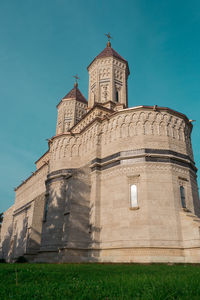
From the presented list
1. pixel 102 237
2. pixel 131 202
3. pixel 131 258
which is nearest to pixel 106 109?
pixel 131 202

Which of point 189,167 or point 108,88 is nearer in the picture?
point 189,167

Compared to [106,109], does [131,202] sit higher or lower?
lower

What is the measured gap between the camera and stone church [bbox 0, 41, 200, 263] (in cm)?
1705

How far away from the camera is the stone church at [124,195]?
55.9 feet

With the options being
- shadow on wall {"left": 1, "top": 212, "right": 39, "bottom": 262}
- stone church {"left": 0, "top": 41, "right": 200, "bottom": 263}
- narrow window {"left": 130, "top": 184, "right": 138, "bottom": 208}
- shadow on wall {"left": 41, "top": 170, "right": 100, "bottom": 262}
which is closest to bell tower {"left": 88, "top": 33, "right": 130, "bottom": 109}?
stone church {"left": 0, "top": 41, "right": 200, "bottom": 263}

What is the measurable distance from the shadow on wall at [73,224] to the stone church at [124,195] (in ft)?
0.25

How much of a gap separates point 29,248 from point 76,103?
903 inches

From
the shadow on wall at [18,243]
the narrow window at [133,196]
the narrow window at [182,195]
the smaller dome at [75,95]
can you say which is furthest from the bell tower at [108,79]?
the shadow on wall at [18,243]

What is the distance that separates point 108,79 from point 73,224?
19.1 m

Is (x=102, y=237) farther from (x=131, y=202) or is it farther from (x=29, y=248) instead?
(x=29, y=248)

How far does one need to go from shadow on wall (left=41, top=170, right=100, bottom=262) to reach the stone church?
75 millimetres

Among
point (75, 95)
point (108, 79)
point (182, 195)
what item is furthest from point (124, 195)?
point (75, 95)

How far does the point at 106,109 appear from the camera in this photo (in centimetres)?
2684

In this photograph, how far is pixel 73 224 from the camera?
761 inches
